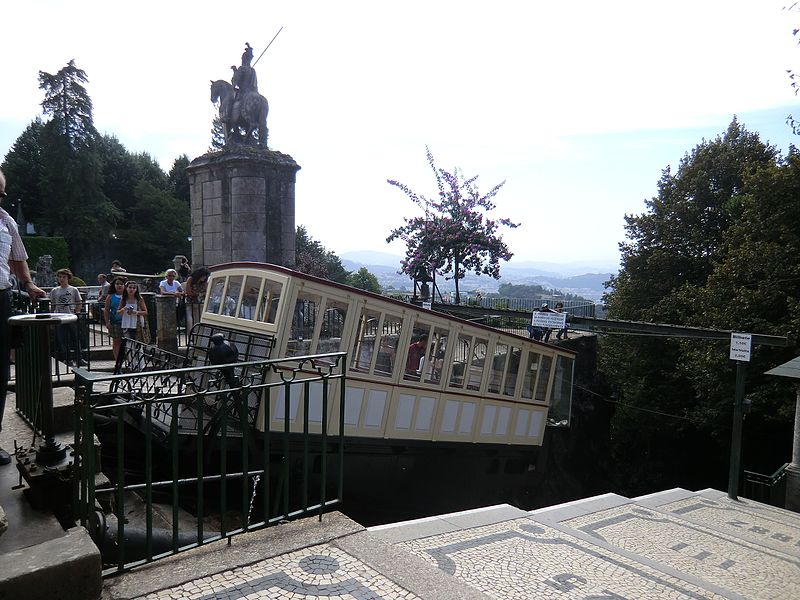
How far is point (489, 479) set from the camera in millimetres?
11227

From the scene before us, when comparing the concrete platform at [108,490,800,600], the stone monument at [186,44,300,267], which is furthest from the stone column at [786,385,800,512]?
the stone monument at [186,44,300,267]

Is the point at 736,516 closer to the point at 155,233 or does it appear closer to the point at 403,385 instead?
the point at 403,385

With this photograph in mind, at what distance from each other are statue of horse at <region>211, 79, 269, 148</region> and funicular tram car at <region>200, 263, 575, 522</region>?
750cm

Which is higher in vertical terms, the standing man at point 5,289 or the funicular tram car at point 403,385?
the standing man at point 5,289

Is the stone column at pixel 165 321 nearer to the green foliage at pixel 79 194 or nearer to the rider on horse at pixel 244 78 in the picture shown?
the rider on horse at pixel 244 78

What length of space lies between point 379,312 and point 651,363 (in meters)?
15.8

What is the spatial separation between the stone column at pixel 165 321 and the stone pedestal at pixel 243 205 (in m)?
4.11

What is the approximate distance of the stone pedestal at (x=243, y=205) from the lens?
14.6 metres

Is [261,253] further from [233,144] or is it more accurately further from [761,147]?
[761,147]

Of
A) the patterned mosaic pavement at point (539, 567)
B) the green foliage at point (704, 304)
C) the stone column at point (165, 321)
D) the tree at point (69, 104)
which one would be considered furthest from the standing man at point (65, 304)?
the tree at point (69, 104)

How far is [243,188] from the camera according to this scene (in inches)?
575

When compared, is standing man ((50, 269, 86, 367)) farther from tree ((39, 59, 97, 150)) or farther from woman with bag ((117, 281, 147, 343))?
tree ((39, 59, 97, 150))

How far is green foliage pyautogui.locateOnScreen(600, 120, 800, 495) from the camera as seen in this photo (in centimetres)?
1502

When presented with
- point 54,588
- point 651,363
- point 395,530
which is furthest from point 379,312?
point 651,363
